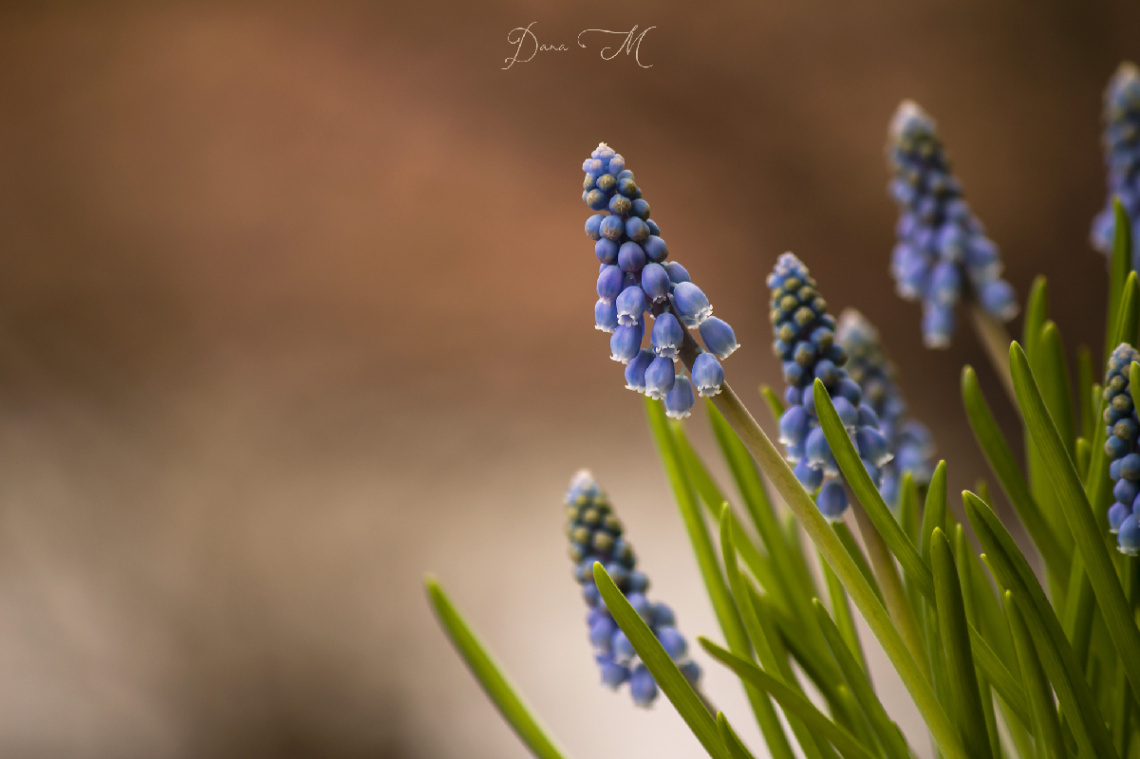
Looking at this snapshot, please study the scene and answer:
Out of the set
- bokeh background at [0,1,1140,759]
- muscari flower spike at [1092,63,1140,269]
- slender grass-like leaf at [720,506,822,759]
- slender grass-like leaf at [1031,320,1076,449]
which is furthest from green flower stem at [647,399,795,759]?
bokeh background at [0,1,1140,759]

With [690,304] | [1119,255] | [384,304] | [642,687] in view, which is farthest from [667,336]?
[384,304]

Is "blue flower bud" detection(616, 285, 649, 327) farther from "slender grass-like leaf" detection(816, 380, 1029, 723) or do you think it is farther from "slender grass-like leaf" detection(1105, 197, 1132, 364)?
"slender grass-like leaf" detection(1105, 197, 1132, 364)

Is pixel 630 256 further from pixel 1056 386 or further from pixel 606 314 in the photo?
pixel 1056 386

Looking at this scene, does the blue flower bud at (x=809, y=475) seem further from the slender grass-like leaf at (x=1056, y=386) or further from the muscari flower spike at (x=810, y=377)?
the slender grass-like leaf at (x=1056, y=386)

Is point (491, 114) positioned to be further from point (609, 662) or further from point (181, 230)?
point (609, 662)

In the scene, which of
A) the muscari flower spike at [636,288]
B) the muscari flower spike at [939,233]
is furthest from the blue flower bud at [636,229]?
the muscari flower spike at [939,233]

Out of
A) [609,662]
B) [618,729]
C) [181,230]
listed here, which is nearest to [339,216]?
[181,230]
